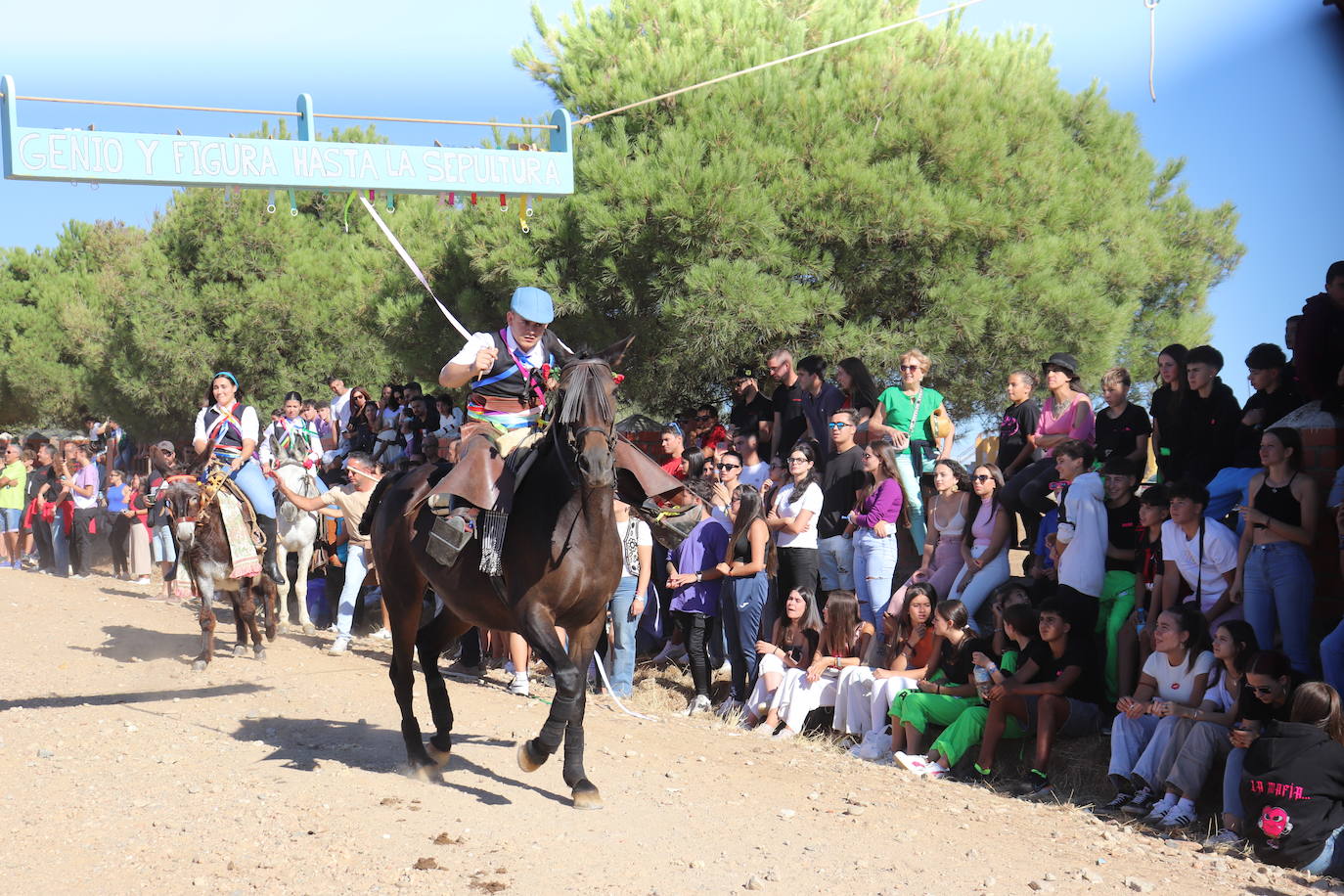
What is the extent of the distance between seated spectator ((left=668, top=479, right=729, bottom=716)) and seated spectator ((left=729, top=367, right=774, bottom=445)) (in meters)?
1.74

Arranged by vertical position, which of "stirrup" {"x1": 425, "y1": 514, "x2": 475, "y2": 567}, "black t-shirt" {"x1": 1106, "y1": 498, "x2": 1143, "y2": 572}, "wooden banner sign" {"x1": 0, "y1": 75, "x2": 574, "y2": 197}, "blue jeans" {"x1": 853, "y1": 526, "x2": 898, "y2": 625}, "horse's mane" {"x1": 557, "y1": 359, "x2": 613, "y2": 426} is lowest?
"blue jeans" {"x1": 853, "y1": 526, "x2": 898, "y2": 625}

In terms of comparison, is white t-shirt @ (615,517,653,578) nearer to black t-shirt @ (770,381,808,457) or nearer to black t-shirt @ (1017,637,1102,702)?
black t-shirt @ (770,381,808,457)

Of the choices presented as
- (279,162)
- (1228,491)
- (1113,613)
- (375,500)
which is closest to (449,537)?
(375,500)

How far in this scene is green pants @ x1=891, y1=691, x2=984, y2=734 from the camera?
9.19 m

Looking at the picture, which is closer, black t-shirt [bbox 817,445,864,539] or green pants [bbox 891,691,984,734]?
green pants [bbox 891,691,984,734]

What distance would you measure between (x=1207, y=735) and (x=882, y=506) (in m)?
3.80

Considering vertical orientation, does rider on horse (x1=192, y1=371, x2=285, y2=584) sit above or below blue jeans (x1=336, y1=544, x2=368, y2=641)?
above

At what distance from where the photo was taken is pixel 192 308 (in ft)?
102

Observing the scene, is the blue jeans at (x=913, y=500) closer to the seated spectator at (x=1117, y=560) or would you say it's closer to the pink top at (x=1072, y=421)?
the pink top at (x=1072, y=421)

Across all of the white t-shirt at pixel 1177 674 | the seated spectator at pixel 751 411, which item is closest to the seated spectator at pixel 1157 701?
the white t-shirt at pixel 1177 674

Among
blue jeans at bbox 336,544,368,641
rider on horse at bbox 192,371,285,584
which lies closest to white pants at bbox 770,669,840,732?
blue jeans at bbox 336,544,368,641

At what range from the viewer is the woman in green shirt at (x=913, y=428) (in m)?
11.6

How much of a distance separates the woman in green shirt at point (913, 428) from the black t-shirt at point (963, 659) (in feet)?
7.49

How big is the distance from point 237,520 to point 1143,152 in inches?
577
